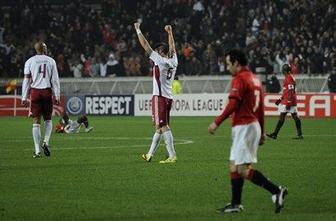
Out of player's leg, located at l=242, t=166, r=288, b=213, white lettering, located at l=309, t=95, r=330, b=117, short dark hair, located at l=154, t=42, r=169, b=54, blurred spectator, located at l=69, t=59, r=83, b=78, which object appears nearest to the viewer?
player's leg, located at l=242, t=166, r=288, b=213

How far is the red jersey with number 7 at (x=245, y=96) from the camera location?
11.8 meters

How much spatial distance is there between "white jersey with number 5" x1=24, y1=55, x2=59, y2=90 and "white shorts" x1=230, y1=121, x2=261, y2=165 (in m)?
9.52

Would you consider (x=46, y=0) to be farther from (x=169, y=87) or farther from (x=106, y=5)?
(x=169, y=87)

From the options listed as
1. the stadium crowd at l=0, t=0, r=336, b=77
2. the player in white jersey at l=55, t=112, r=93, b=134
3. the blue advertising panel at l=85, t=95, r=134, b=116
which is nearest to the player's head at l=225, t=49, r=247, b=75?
the player in white jersey at l=55, t=112, r=93, b=134

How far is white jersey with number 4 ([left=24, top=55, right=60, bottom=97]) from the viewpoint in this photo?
20.8 meters

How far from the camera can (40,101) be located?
20.8 meters

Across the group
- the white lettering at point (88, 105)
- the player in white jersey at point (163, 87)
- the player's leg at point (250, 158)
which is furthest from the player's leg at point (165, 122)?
the white lettering at point (88, 105)

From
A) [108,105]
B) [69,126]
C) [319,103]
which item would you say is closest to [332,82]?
[319,103]

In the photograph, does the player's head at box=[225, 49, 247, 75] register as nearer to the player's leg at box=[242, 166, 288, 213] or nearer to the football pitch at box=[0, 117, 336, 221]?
the player's leg at box=[242, 166, 288, 213]

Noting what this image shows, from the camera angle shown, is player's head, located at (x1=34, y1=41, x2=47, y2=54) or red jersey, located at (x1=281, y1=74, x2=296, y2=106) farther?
red jersey, located at (x1=281, y1=74, x2=296, y2=106)

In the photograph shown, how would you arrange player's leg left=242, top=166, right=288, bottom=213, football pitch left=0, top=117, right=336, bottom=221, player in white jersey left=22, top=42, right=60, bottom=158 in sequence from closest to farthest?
1. player's leg left=242, top=166, right=288, bottom=213
2. football pitch left=0, top=117, right=336, bottom=221
3. player in white jersey left=22, top=42, right=60, bottom=158

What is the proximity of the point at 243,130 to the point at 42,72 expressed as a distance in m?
9.69

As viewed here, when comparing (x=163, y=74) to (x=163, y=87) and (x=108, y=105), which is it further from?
(x=108, y=105)

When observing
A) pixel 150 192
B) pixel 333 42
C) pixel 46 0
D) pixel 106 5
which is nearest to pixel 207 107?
pixel 333 42
